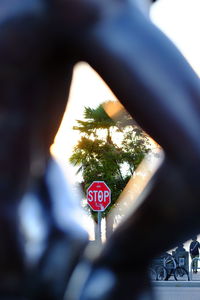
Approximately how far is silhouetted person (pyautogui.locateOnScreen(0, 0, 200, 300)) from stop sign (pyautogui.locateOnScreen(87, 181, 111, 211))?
13457 millimetres

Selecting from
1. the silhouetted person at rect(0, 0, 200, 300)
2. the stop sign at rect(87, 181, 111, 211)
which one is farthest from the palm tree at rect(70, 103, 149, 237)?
the silhouetted person at rect(0, 0, 200, 300)

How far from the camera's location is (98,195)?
15.7 metres

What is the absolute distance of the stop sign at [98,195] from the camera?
49.6 ft

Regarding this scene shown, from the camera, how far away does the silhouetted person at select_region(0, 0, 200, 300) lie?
1191mm

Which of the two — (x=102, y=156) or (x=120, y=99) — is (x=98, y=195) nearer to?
(x=120, y=99)

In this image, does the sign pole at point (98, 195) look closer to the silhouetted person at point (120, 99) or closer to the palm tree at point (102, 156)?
the silhouetted person at point (120, 99)

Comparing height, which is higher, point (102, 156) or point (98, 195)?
point (102, 156)

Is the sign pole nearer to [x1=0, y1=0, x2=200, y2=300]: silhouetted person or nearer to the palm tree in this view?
[x1=0, y1=0, x2=200, y2=300]: silhouetted person

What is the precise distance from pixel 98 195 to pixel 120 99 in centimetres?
1452

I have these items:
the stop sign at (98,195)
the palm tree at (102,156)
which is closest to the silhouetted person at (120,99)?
the stop sign at (98,195)

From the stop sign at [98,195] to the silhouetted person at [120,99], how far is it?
1346 centimetres

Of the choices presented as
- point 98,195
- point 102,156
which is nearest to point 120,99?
point 98,195

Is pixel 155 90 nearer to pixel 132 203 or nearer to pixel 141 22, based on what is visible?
pixel 141 22

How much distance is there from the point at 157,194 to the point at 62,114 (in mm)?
318
